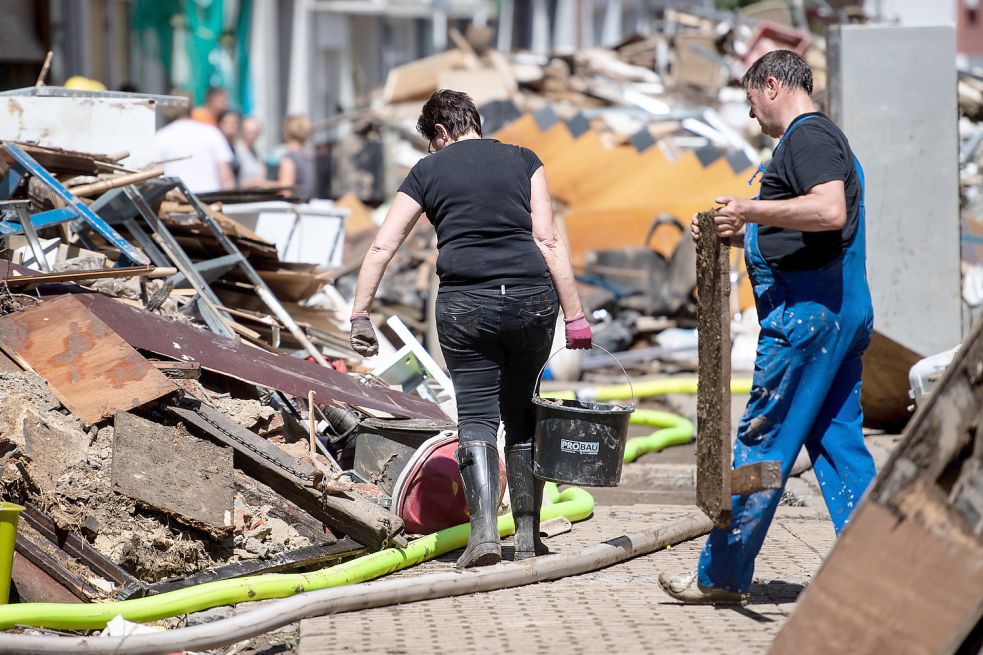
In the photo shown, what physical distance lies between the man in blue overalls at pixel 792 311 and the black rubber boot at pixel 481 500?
2.60 feet

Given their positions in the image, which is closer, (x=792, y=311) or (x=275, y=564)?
(x=792, y=311)

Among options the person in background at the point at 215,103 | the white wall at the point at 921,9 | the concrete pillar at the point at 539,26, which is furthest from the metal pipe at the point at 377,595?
the white wall at the point at 921,9

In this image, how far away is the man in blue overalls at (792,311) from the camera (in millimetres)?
4293

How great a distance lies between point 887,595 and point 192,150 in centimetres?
859

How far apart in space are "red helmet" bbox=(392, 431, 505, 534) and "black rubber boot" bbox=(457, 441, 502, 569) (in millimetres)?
503

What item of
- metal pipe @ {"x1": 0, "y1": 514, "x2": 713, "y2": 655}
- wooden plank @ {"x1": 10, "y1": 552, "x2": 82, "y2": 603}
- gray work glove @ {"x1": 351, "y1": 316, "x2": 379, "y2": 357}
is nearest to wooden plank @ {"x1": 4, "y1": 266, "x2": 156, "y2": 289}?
gray work glove @ {"x1": 351, "y1": 316, "x2": 379, "y2": 357}

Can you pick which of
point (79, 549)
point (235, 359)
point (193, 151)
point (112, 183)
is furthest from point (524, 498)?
point (193, 151)

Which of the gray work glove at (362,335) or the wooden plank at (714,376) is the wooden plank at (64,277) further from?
the wooden plank at (714,376)

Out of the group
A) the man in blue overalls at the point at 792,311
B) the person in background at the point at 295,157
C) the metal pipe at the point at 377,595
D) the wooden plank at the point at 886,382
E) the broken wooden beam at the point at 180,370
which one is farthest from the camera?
the person in background at the point at 295,157

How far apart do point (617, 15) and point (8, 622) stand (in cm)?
4394

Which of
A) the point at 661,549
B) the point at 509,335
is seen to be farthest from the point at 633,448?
the point at 509,335

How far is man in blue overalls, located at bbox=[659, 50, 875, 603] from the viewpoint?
14.1ft

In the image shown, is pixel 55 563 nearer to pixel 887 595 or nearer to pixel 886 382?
pixel 887 595

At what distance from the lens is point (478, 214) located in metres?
5.02
